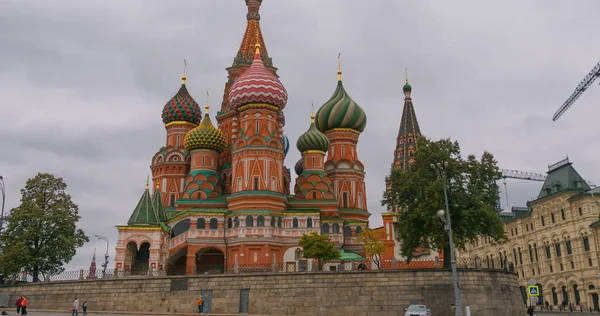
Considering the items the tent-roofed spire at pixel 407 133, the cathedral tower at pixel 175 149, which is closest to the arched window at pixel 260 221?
the cathedral tower at pixel 175 149

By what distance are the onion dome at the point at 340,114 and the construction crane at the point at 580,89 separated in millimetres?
28268

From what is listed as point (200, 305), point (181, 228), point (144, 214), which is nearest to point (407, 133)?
point (181, 228)

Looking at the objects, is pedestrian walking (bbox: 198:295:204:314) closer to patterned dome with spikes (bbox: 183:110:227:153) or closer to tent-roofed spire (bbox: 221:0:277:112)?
patterned dome with spikes (bbox: 183:110:227:153)

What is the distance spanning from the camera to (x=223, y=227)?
148 feet

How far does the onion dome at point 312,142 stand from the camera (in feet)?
170

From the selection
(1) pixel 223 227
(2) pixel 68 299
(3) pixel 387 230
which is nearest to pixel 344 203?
(3) pixel 387 230

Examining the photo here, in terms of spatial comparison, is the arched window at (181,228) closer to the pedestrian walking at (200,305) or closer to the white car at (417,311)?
the pedestrian walking at (200,305)

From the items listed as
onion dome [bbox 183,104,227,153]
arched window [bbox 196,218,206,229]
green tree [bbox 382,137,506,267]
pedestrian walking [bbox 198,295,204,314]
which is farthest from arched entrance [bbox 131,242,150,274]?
green tree [bbox 382,137,506,267]

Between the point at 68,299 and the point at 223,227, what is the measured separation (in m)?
13.5

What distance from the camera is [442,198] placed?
3148 centimetres

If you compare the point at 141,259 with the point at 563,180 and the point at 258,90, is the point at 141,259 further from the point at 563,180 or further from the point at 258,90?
the point at 563,180

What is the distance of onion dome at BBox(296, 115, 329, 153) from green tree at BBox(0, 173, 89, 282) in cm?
2091

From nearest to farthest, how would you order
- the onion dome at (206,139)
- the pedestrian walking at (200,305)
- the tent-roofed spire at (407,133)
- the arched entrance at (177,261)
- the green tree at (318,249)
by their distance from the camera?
the pedestrian walking at (200,305) → the green tree at (318,249) → the arched entrance at (177,261) → the onion dome at (206,139) → the tent-roofed spire at (407,133)

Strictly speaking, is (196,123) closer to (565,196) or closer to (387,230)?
(387,230)
